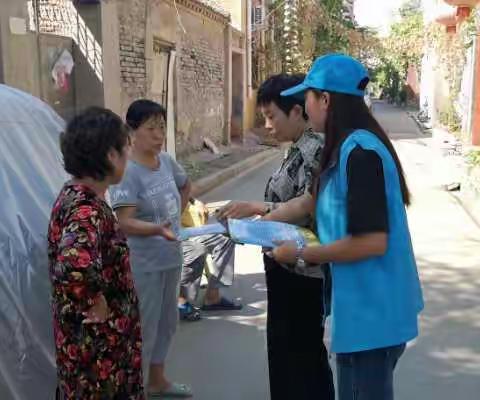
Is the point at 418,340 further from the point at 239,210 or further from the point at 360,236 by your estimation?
the point at 360,236

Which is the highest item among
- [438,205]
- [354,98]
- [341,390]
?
[354,98]

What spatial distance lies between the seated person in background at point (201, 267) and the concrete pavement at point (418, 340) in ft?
0.43

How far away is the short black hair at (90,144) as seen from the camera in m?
2.16

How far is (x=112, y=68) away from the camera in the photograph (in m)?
8.56

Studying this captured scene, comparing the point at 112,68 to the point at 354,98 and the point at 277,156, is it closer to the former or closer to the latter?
the point at 354,98

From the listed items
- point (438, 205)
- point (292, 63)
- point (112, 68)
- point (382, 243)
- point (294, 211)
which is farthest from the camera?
point (292, 63)

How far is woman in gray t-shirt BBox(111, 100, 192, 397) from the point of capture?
297cm

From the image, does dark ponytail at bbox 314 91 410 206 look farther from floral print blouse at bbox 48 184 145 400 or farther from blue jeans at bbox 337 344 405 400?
floral print blouse at bbox 48 184 145 400

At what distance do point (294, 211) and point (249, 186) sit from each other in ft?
28.9

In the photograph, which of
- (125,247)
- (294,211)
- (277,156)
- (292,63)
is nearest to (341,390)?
(294,211)

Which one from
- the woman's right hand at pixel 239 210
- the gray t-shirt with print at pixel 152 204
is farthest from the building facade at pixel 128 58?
the woman's right hand at pixel 239 210

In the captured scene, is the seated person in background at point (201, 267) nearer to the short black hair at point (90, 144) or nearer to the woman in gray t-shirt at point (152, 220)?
the woman in gray t-shirt at point (152, 220)

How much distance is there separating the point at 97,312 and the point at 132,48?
8933 millimetres

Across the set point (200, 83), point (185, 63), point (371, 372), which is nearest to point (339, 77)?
point (371, 372)
